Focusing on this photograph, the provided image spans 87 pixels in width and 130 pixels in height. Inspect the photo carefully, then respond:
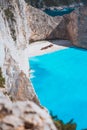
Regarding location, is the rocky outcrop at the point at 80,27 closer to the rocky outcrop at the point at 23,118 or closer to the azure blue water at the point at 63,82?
the azure blue water at the point at 63,82

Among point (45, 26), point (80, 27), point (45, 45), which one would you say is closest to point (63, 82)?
point (45, 45)

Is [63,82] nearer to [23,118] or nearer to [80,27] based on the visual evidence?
[80,27]

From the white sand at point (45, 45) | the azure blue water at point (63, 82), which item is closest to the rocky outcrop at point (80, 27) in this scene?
the white sand at point (45, 45)

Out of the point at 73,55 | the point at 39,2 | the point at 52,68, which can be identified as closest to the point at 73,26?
the point at 73,55

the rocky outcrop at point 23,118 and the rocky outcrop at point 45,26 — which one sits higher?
the rocky outcrop at point 45,26

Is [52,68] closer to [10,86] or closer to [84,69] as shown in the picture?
[84,69]

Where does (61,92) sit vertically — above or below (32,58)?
below
